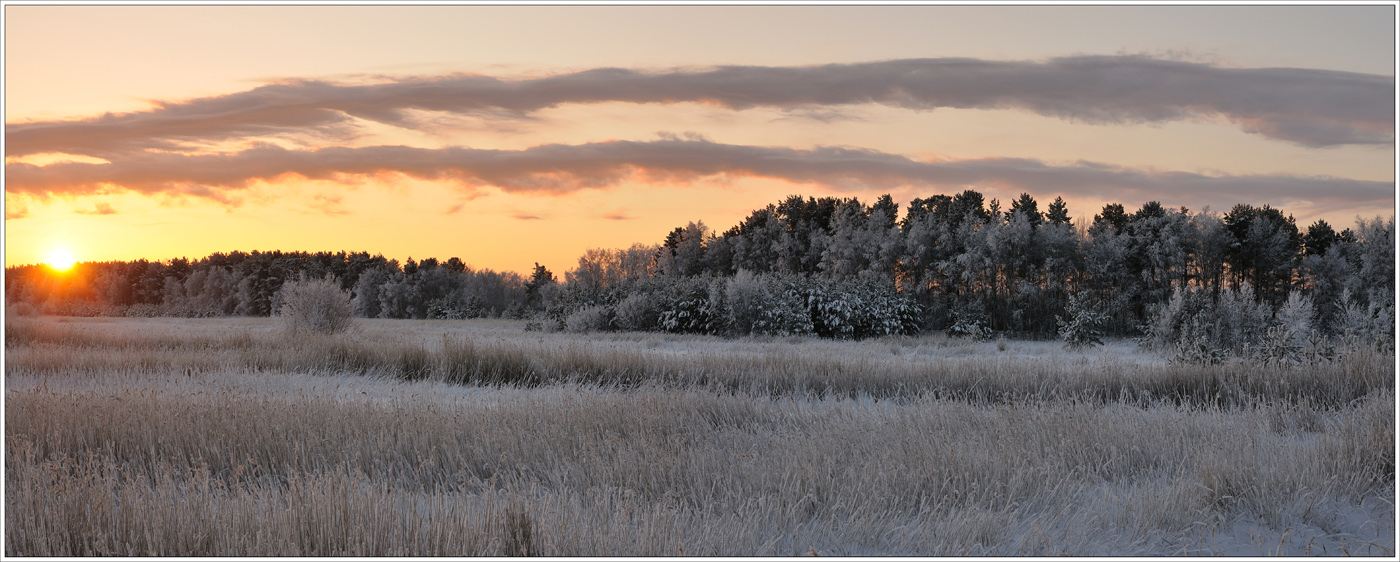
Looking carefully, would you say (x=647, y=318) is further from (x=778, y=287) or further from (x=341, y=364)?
(x=341, y=364)

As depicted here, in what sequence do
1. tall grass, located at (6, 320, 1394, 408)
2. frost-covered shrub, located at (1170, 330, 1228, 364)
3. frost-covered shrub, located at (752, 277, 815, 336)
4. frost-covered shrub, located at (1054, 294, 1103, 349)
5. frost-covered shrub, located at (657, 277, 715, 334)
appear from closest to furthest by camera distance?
tall grass, located at (6, 320, 1394, 408) < frost-covered shrub, located at (1170, 330, 1228, 364) < frost-covered shrub, located at (1054, 294, 1103, 349) < frost-covered shrub, located at (752, 277, 815, 336) < frost-covered shrub, located at (657, 277, 715, 334)

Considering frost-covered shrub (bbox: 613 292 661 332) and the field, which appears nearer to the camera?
the field

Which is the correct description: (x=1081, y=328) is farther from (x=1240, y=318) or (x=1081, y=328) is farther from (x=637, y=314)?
(x=637, y=314)

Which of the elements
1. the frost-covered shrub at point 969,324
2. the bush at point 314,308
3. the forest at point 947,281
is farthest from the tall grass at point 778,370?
the frost-covered shrub at point 969,324

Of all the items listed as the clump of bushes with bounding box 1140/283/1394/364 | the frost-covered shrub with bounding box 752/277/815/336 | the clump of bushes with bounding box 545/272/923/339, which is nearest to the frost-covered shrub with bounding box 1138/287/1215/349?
the clump of bushes with bounding box 1140/283/1394/364

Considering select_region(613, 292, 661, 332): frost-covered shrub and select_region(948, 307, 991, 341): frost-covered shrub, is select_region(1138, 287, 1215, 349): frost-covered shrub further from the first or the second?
select_region(613, 292, 661, 332): frost-covered shrub

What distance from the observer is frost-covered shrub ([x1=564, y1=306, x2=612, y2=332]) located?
26.0 metres

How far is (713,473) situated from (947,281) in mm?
28572

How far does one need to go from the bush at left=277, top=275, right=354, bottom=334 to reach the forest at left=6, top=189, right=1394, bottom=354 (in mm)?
973

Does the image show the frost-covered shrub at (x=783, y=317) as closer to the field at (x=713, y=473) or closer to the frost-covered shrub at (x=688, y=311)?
the frost-covered shrub at (x=688, y=311)

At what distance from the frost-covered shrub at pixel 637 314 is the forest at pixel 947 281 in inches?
2.0

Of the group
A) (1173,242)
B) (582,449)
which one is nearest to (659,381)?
(582,449)

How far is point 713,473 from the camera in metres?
5.05

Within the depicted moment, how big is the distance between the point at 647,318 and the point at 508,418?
762 inches
